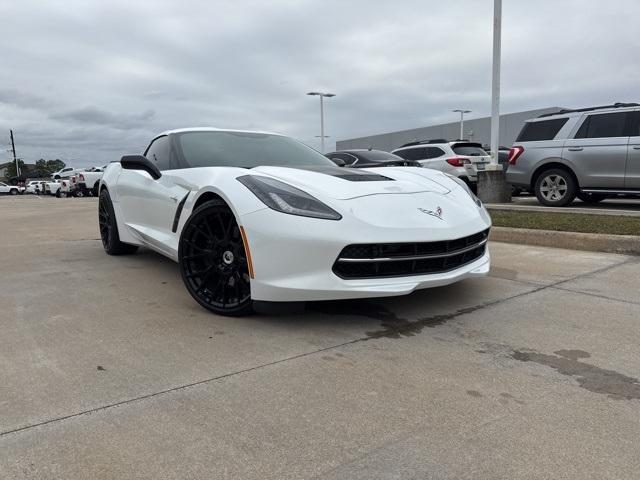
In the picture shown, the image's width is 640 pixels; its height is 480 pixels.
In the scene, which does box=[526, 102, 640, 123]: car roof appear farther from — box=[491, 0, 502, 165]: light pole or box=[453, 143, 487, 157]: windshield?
box=[453, 143, 487, 157]: windshield

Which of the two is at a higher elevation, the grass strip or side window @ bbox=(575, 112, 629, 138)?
side window @ bbox=(575, 112, 629, 138)

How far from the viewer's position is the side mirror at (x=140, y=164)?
4.39m

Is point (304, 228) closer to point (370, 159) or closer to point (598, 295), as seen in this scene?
point (598, 295)

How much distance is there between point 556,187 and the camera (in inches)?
376

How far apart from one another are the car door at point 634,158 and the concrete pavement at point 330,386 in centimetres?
532

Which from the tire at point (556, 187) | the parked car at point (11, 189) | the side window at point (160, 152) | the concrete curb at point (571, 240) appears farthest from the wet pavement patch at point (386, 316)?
the parked car at point (11, 189)

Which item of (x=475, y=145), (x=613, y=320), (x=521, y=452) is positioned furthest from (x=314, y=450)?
(x=475, y=145)

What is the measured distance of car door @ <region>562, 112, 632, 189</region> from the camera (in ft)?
28.6

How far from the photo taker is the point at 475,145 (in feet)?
43.2

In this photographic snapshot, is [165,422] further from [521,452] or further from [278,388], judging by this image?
[521,452]

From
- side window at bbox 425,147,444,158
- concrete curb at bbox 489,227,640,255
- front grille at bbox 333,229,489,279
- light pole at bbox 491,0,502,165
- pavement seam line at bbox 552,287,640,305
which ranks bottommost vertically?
pavement seam line at bbox 552,287,640,305

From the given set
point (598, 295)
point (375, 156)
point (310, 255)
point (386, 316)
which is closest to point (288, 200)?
point (310, 255)

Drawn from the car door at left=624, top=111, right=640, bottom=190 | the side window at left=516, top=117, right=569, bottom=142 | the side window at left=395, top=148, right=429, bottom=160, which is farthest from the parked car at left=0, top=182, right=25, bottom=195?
the car door at left=624, top=111, right=640, bottom=190

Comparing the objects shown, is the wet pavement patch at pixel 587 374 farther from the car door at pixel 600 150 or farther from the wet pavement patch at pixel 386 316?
the car door at pixel 600 150
